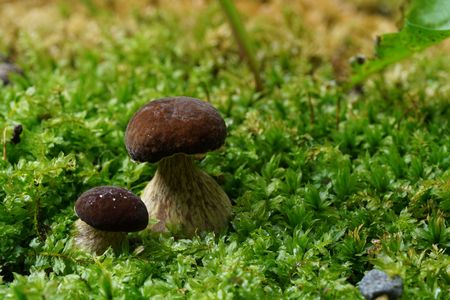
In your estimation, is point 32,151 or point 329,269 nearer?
point 329,269

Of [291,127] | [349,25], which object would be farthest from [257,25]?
[291,127]

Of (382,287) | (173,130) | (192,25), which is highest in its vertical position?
(192,25)

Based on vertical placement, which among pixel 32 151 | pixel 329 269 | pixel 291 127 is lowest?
pixel 329 269

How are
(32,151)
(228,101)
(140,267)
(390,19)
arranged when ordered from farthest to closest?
(390,19)
(228,101)
(32,151)
(140,267)

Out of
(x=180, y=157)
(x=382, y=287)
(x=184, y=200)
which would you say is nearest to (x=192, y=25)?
(x=180, y=157)

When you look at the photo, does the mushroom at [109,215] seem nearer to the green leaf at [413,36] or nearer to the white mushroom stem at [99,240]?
the white mushroom stem at [99,240]

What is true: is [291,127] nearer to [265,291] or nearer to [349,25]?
[265,291]

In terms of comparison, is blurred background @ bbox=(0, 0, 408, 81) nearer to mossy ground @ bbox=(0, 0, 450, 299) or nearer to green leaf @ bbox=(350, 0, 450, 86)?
mossy ground @ bbox=(0, 0, 450, 299)

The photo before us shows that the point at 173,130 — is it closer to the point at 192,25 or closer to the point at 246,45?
the point at 246,45
